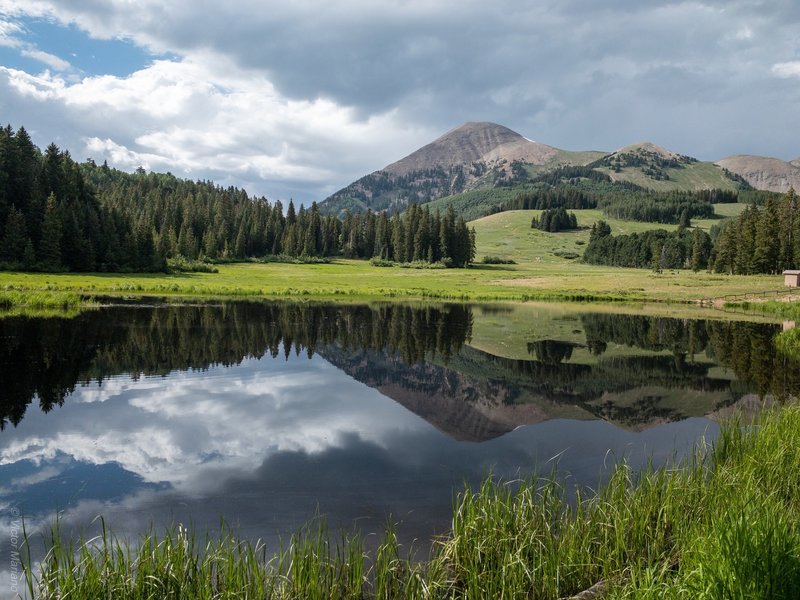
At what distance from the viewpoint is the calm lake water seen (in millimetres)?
11562

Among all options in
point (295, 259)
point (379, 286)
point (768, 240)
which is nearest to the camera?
point (379, 286)

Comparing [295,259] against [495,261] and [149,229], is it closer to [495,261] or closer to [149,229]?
[149,229]

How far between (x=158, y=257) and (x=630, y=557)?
107285mm

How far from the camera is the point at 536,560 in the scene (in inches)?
314

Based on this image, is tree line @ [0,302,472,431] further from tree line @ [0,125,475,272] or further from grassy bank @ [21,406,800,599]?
tree line @ [0,125,475,272]

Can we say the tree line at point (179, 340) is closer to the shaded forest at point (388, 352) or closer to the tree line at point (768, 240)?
the shaded forest at point (388, 352)

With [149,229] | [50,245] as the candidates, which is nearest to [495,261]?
[149,229]

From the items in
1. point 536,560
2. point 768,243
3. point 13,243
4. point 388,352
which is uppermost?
point 768,243

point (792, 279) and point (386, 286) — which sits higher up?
point (792, 279)

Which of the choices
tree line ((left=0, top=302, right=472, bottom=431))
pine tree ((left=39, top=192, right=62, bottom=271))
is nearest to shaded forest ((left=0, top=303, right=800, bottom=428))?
tree line ((left=0, top=302, right=472, bottom=431))

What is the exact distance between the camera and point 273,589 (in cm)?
678

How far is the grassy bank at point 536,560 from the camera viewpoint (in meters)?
6.20

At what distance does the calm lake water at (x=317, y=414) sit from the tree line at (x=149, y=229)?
187 ft

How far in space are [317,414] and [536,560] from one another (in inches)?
512
